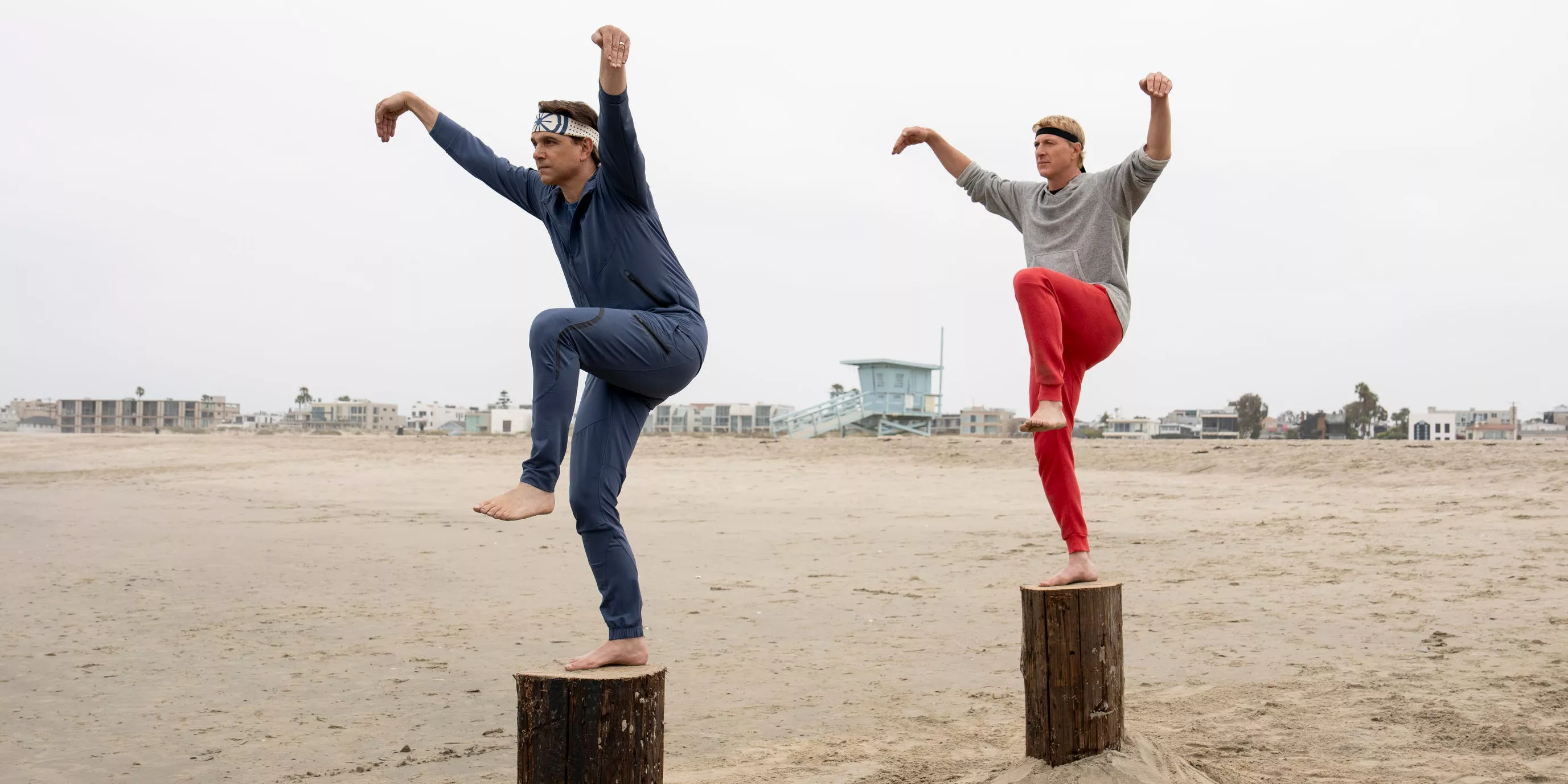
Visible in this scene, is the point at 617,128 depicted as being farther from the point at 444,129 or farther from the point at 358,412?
the point at 358,412

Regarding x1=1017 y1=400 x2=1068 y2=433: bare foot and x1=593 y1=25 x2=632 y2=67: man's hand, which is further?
x1=1017 y1=400 x2=1068 y2=433: bare foot

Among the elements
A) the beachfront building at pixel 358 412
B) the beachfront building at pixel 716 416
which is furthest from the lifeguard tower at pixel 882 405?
the beachfront building at pixel 358 412

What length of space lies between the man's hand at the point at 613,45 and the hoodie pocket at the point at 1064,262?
2021 millimetres

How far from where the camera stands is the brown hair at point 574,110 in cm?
368

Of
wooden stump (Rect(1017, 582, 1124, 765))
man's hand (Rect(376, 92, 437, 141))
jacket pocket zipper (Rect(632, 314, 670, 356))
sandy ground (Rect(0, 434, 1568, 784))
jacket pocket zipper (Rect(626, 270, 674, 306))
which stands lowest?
sandy ground (Rect(0, 434, 1568, 784))

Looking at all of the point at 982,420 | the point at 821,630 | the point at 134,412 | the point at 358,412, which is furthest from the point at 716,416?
the point at 821,630

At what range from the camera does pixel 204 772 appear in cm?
462

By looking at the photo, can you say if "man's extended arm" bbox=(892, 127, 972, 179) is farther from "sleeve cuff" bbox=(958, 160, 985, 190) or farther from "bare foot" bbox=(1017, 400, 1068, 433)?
"bare foot" bbox=(1017, 400, 1068, 433)

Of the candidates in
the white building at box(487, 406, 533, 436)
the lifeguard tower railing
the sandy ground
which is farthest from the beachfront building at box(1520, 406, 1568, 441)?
the white building at box(487, 406, 533, 436)

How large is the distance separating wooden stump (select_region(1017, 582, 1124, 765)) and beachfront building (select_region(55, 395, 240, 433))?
10562 cm

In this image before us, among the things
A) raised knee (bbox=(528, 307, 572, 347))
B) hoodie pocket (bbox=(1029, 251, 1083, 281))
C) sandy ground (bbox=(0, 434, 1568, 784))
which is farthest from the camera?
→ sandy ground (bbox=(0, 434, 1568, 784))

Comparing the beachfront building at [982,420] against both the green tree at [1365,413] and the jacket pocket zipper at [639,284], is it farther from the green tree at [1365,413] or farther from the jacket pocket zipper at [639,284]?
the jacket pocket zipper at [639,284]

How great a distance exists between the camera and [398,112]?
4.25 meters

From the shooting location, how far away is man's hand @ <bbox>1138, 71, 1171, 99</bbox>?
14.0 ft
